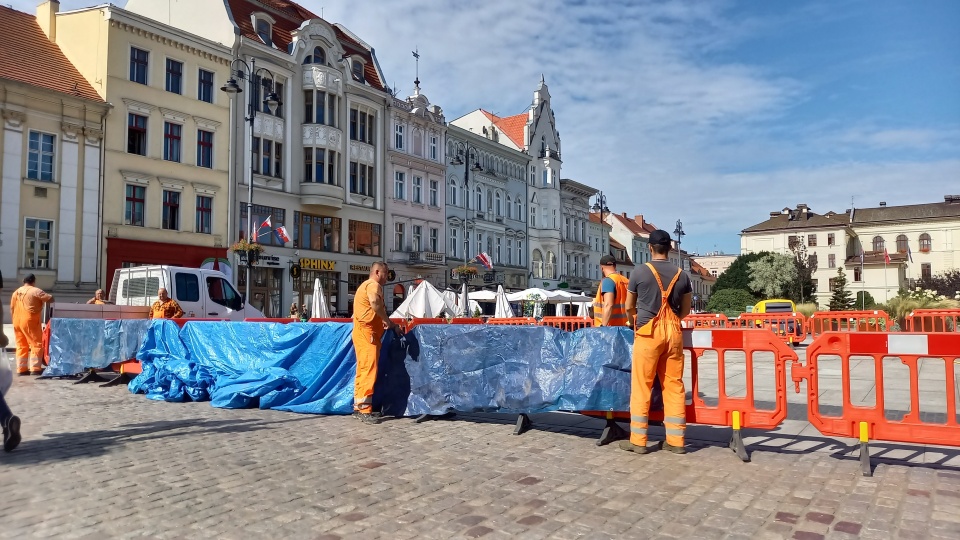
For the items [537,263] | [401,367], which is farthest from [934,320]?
[537,263]

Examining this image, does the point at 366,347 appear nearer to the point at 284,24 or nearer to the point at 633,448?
the point at 633,448

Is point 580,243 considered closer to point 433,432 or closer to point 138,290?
point 138,290

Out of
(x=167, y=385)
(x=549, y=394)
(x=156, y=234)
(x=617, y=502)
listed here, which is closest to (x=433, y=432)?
(x=549, y=394)

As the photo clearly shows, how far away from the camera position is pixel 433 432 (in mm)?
7688

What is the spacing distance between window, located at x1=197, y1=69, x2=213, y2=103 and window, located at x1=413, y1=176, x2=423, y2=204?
15.5m

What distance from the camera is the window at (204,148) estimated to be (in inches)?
1278

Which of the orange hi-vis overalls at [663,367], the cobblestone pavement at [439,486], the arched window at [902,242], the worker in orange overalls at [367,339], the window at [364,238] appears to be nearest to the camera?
the cobblestone pavement at [439,486]

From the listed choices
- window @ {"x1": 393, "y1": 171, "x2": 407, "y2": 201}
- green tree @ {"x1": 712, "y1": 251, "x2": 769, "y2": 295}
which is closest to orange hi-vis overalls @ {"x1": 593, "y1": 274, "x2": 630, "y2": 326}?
window @ {"x1": 393, "y1": 171, "x2": 407, "y2": 201}

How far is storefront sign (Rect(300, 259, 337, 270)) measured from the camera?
36.5m

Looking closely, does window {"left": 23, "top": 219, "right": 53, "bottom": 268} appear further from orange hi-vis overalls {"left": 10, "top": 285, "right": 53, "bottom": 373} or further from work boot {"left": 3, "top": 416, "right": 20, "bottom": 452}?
work boot {"left": 3, "top": 416, "right": 20, "bottom": 452}

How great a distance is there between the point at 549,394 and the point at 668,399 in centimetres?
129

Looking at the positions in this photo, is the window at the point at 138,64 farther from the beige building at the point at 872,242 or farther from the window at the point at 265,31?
the beige building at the point at 872,242

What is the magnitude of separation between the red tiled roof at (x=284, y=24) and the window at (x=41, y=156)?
10.8 meters

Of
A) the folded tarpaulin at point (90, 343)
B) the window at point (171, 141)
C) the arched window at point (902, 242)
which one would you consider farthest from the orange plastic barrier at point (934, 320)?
the arched window at point (902, 242)
